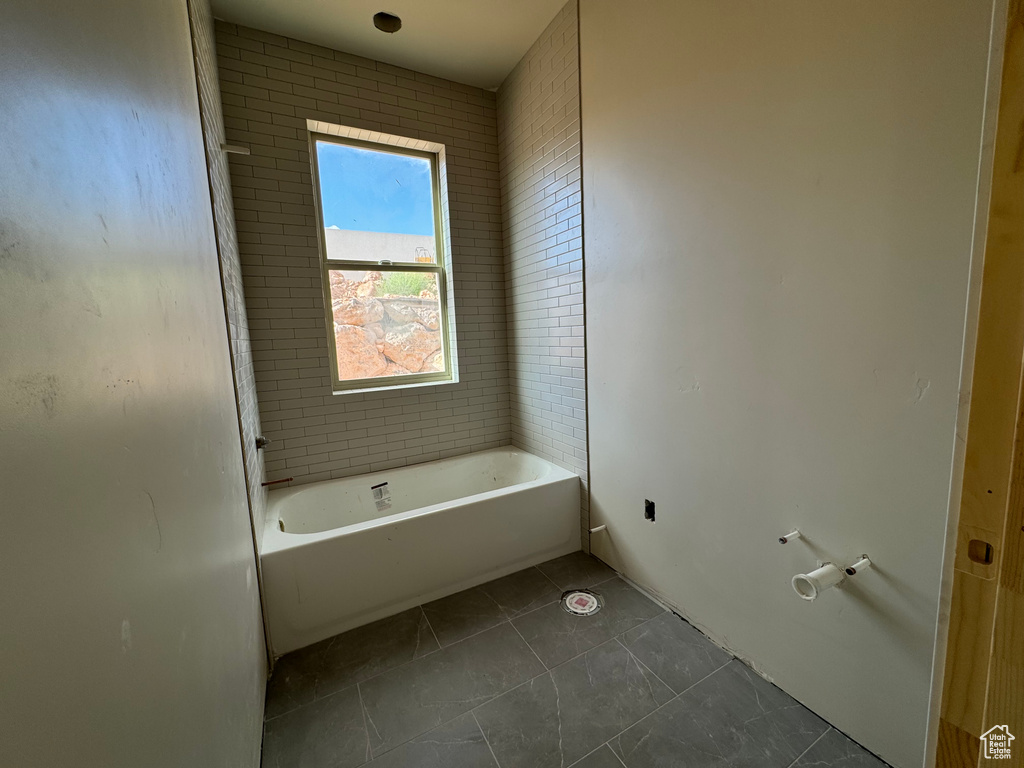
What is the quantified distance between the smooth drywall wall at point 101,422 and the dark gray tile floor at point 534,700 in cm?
59

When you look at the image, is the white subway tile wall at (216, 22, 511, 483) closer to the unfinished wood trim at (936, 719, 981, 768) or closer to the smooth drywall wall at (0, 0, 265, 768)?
the smooth drywall wall at (0, 0, 265, 768)

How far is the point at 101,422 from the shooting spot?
0.50 m

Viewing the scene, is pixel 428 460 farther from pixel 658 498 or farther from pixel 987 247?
pixel 987 247

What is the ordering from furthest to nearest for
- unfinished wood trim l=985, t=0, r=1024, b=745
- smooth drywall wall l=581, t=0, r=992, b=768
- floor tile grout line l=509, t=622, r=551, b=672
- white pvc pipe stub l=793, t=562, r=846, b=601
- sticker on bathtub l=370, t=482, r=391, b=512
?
sticker on bathtub l=370, t=482, r=391, b=512 < floor tile grout line l=509, t=622, r=551, b=672 < white pvc pipe stub l=793, t=562, r=846, b=601 < smooth drywall wall l=581, t=0, r=992, b=768 < unfinished wood trim l=985, t=0, r=1024, b=745

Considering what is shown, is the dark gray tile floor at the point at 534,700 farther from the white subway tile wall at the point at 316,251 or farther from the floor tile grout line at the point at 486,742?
the white subway tile wall at the point at 316,251

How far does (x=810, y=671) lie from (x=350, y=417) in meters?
2.58

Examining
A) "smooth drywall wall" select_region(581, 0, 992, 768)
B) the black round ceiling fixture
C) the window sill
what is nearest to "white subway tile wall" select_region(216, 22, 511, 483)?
the window sill

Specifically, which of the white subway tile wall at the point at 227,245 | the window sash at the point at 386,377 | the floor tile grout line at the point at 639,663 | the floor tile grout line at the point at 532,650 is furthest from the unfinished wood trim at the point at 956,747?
the window sash at the point at 386,377

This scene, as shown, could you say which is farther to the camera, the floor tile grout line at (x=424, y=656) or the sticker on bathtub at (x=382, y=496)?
the sticker on bathtub at (x=382, y=496)

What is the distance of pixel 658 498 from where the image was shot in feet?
6.23

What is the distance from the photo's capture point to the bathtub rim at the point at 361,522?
5.91 feet

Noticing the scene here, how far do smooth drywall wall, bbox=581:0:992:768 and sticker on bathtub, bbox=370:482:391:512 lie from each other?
1.64 metres

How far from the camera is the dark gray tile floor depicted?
4.25ft

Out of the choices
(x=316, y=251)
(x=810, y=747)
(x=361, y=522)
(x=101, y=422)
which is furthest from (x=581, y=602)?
(x=316, y=251)
